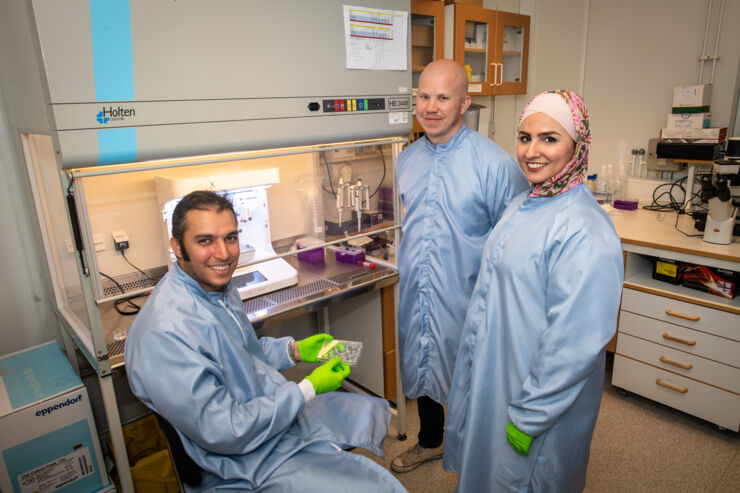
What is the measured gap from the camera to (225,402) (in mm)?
1104

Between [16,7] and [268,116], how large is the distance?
68 centimetres

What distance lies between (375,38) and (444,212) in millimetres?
696

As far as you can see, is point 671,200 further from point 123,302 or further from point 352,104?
point 123,302

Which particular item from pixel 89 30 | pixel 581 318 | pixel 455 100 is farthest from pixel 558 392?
pixel 89 30

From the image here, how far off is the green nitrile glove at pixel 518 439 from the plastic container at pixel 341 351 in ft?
1.62

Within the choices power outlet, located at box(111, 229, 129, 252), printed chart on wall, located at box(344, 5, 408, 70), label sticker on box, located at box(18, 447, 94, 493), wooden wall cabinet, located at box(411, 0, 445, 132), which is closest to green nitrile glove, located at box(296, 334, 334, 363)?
label sticker on box, located at box(18, 447, 94, 493)

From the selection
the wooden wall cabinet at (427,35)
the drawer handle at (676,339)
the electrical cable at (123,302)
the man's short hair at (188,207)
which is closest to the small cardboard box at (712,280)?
the drawer handle at (676,339)

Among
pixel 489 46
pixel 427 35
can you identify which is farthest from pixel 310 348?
pixel 489 46

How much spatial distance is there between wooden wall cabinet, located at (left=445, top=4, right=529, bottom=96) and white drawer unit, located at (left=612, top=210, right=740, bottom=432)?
1.25m

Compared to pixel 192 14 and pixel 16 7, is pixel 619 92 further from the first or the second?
pixel 16 7

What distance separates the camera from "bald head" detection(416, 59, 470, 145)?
5.64 ft

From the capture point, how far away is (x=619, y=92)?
10.0ft

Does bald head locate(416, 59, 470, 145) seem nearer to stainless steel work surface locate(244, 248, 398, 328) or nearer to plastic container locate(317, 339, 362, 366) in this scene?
stainless steel work surface locate(244, 248, 398, 328)

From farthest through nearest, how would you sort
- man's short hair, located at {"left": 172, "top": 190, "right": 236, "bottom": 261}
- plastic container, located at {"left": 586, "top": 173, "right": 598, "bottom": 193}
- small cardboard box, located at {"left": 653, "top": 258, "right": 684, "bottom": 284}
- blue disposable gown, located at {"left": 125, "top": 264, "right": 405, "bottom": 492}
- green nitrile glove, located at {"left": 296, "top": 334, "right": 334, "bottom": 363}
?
plastic container, located at {"left": 586, "top": 173, "right": 598, "bottom": 193} < small cardboard box, located at {"left": 653, "top": 258, "right": 684, "bottom": 284} < green nitrile glove, located at {"left": 296, "top": 334, "right": 334, "bottom": 363} < man's short hair, located at {"left": 172, "top": 190, "right": 236, "bottom": 261} < blue disposable gown, located at {"left": 125, "top": 264, "right": 405, "bottom": 492}
